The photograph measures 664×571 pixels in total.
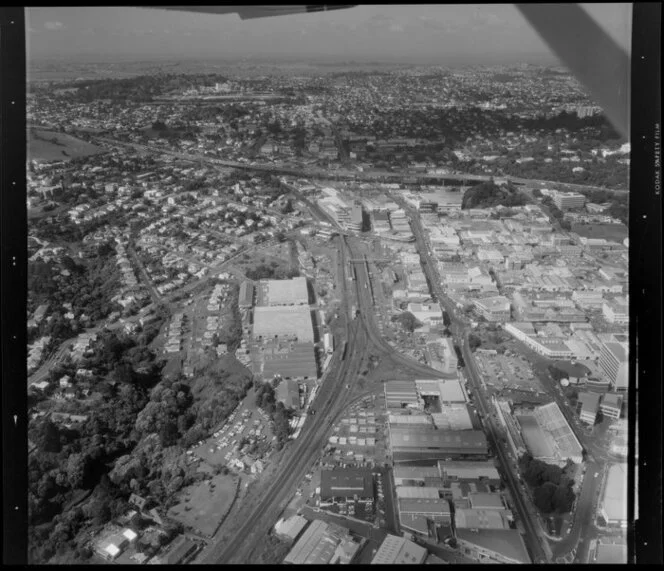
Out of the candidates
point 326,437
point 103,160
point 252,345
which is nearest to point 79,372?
point 252,345

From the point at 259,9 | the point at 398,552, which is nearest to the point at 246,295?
the point at 398,552

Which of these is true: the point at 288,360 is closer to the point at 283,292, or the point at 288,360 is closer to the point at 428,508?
the point at 283,292

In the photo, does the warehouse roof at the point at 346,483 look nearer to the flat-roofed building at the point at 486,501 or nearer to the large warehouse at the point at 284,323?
the flat-roofed building at the point at 486,501

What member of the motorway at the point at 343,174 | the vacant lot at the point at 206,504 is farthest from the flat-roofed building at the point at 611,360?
the vacant lot at the point at 206,504

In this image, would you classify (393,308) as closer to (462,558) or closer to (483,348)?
(483,348)

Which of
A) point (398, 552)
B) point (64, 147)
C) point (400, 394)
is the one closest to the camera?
point (398, 552)

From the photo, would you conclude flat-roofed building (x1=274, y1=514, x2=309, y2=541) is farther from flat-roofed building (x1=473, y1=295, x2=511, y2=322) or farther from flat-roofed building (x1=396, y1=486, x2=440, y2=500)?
flat-roofed building (x1=473, y1=295, x2=511, y2=322)

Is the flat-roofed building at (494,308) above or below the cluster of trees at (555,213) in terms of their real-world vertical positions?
below
